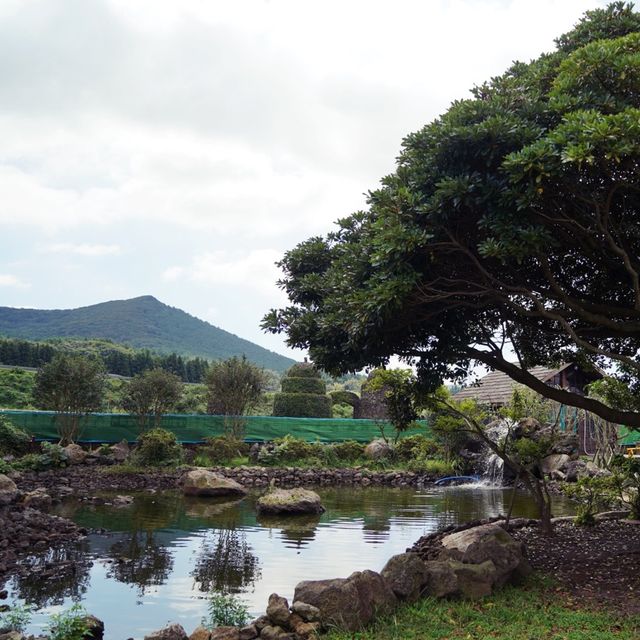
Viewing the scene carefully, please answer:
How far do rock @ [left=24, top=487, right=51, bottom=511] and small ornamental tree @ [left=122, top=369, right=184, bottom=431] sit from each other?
8636mm

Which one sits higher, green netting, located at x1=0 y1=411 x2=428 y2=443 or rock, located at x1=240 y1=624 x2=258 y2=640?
green netting, located at x1=0 y1=411 x2=428 y2=443

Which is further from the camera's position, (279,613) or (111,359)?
(111,359)

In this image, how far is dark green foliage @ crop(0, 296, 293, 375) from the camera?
92.8 m

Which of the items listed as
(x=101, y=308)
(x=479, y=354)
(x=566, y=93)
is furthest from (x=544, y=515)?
(x=101, y=308)

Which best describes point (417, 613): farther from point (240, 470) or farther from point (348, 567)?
point (240, 470)

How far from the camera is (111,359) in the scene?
5062 cm

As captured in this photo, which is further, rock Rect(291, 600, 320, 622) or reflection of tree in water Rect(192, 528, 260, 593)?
reflection of tree in water Rect(192, 528, 260, 593)

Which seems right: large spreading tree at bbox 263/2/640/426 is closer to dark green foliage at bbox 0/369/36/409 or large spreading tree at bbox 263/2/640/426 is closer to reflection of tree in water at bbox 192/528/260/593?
reflection of tree in water at bbox 192/528/260/593

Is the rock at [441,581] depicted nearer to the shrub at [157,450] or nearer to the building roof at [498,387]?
the shrub at [157,450]

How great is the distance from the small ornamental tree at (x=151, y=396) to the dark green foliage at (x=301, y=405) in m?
6.89

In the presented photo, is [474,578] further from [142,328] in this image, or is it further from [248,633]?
[142,328]

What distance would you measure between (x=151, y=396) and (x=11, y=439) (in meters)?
4.67

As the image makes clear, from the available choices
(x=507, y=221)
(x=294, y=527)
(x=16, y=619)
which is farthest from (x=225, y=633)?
(x=294, y=527)

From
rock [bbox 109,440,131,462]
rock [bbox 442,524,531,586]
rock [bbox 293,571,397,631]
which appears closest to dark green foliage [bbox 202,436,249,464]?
rock [bbox 109,440,131,462]
